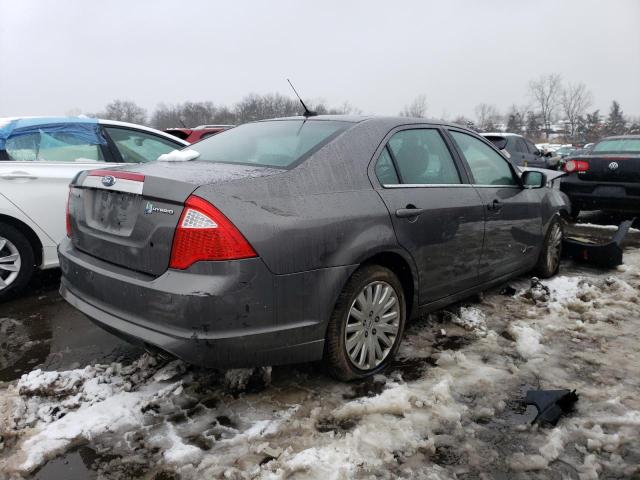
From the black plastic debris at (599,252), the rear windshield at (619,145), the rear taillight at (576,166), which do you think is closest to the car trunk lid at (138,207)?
the black plastic debris at (599,252)

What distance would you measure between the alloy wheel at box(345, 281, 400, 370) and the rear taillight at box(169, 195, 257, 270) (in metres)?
0.81

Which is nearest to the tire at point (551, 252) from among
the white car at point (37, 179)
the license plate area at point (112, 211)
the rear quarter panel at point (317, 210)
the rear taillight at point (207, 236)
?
the rear quarter panel at point (317, 210)

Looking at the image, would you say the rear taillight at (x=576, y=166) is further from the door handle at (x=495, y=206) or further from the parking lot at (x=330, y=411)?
the door handle at (x=495, y=206)

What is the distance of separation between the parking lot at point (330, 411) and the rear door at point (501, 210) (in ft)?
1.86

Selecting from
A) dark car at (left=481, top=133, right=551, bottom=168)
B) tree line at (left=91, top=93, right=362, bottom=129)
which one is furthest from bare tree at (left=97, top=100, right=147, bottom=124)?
dark car at (left=481, top=133, right=551, bottom=168)

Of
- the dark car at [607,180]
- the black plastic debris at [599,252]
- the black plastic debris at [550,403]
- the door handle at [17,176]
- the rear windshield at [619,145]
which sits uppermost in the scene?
the rear windshield at [619,145]

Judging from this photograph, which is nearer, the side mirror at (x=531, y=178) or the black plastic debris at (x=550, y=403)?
the black plastic debris at (x=550, y=403)

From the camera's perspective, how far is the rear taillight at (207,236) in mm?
2195

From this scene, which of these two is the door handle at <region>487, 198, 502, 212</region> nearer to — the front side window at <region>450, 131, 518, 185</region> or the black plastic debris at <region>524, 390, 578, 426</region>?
the front side window at <region>450, 131, 518, 185</region>

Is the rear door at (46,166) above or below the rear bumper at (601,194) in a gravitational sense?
above

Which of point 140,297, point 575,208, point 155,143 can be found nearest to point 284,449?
point 140,297

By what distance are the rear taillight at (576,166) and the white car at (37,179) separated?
672cm

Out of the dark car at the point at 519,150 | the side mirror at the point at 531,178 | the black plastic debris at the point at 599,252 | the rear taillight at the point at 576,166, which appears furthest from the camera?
the dark car at the point at 519,150

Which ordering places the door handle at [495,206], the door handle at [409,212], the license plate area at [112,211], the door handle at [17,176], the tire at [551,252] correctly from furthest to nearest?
1. the tire at [551,252]
2. the door handle at [17,176]
3. the door handle at [495,206]
4. the door handle at [409,212]
5. the license plate area at [112,211]
